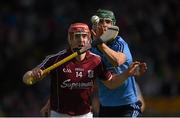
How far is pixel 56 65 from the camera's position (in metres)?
7.35

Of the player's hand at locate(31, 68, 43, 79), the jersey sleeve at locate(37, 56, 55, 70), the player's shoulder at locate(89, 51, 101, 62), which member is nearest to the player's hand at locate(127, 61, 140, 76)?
the player's shoulder at locate(89, 51, 101, 62)

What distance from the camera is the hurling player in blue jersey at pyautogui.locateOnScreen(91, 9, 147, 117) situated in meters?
7.87

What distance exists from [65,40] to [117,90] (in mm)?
6935

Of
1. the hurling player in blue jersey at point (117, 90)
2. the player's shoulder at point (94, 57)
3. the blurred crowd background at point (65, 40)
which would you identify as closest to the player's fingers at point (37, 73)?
the player's shoulder at point (94, 57)

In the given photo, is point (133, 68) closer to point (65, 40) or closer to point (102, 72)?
point (102, 72)

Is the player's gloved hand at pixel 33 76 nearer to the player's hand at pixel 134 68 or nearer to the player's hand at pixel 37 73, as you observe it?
the player's hand at pixel 37 73

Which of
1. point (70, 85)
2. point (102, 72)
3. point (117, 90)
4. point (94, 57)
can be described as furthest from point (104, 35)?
point (117, 90)

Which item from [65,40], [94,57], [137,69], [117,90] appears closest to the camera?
[137,69]

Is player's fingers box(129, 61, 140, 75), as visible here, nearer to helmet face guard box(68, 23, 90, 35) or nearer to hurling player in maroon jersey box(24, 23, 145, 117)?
hurling player in maroon jersey box(24, 23, 145, 117)

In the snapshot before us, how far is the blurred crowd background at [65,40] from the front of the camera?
45.2 feet

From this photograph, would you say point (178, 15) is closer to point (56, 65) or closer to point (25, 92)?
point (25, 92)

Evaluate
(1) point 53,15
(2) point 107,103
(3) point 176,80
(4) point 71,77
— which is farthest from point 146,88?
(4) point 71,77

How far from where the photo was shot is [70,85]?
7461 millimetres

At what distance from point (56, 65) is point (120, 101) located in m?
1.17
